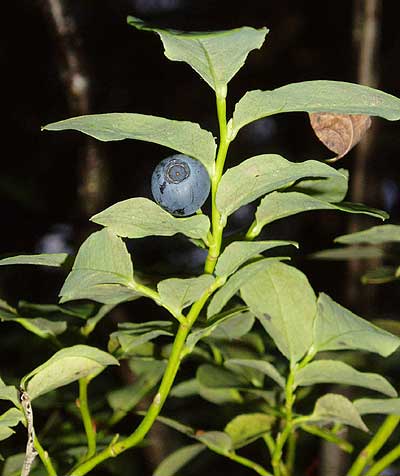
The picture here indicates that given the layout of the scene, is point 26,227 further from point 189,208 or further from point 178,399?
point 189,208

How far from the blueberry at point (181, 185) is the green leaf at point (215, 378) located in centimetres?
17

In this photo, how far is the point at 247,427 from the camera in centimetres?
58

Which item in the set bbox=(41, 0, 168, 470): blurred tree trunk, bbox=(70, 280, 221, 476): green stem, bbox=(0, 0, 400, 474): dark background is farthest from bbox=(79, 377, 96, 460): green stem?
bbox=(0, 0, 400, 474): dark background

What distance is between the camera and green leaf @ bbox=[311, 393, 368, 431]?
50 cm

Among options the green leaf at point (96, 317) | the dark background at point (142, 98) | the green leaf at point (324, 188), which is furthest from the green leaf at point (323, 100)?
the dark background at point (142, 98)

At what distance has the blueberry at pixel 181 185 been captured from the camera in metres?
0.46

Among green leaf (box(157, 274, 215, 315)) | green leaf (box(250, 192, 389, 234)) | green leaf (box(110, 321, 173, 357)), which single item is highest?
green leaf (box(250, 192, 389, 234))

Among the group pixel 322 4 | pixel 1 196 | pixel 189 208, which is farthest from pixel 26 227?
pixel 189 208

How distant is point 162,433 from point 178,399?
0.11m

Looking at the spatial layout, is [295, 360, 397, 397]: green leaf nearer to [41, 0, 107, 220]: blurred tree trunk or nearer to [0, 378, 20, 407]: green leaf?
[0, 378, 20, 407]: green leaf

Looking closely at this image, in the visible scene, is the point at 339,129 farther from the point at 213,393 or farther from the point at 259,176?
the point at 213,393

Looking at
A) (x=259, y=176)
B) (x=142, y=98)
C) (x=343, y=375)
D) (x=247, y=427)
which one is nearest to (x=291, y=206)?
(x=259, y=176)

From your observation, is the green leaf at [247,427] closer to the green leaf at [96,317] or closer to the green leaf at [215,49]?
the green leaf at [96,317]

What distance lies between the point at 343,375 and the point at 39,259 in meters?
0.22
